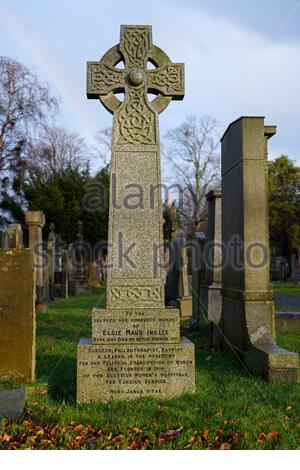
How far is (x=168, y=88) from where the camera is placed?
5605 millimetres

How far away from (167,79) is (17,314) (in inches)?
142

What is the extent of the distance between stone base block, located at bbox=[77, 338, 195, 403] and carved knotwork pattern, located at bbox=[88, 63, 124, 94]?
3.08 meters

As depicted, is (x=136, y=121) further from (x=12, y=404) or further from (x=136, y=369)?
(x=12, y=404)

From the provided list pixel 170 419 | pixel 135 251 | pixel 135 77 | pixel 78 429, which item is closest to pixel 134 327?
pixel 135 251

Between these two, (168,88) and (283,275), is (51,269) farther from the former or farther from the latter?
(283,275)

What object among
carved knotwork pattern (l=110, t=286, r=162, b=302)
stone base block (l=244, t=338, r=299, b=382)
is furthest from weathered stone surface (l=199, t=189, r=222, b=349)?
carved knotwork pattern (l=110, t=286, r=162, b=302)

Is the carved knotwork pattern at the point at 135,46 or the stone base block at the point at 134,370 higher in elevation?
the carved knotwork pattern at the point at 135,46

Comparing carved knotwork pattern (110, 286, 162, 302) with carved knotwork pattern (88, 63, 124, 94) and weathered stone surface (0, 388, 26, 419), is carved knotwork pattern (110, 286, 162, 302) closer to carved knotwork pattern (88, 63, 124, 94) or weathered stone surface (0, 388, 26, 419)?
weathered stone surface (0, 388, 26, 419)

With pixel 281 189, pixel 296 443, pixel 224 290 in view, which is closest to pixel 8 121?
pixel 224 290

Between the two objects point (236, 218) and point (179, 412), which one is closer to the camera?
point (179, 412)

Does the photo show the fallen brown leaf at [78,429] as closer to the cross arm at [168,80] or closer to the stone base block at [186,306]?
the cross arm at [168,80]

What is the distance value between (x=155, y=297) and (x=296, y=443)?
2.17 metres

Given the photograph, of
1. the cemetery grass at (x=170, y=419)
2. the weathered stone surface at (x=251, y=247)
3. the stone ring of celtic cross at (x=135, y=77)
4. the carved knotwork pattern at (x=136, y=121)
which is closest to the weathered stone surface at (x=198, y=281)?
the weathered stone surface at (x=251, y=247)

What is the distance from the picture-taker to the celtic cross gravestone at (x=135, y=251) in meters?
4.85
